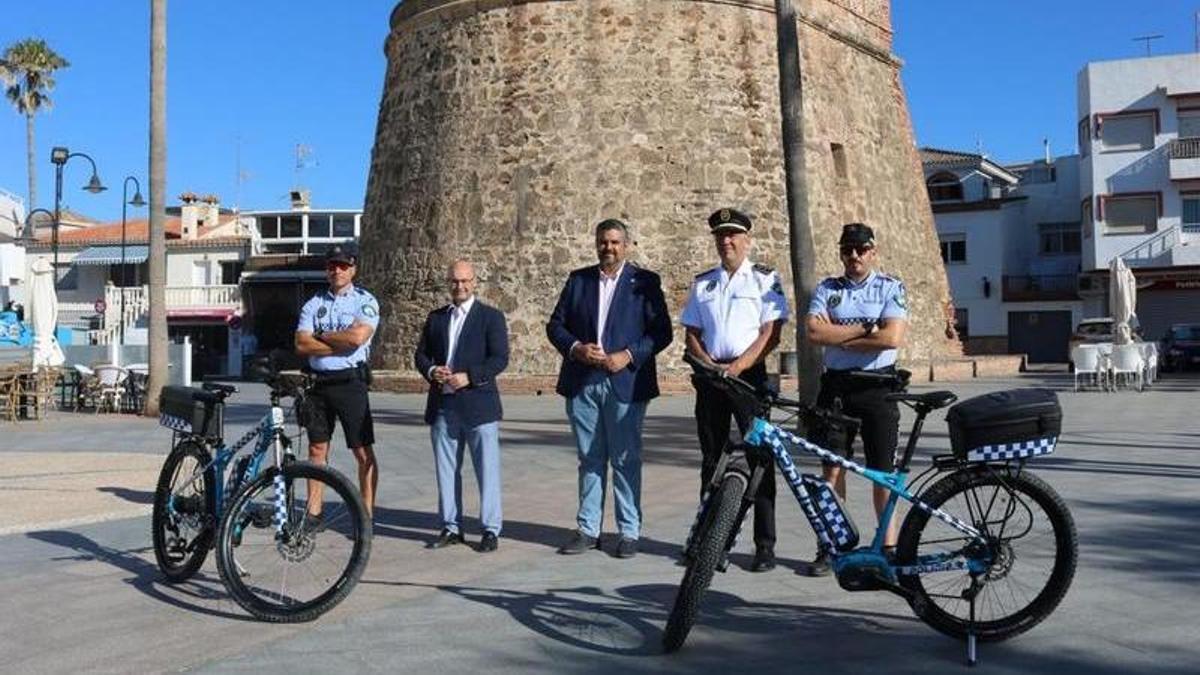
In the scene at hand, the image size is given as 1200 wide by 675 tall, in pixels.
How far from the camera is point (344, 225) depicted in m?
51.6

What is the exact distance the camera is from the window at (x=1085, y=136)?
3916cm

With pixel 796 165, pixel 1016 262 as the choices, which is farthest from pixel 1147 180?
pixel 796 165

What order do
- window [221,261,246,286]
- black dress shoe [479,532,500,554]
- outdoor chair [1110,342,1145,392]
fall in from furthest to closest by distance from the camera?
Answer: window [221,261,246,286] → outdoor chair [1110,342,1145,392] → black dress shoe [479,532,500,554]

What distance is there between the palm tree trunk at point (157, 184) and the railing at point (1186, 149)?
34056 mm

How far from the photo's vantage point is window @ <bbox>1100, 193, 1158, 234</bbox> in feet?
125

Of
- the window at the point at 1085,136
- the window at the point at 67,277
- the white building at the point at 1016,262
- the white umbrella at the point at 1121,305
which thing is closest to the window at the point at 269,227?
the window at the point at 67,277

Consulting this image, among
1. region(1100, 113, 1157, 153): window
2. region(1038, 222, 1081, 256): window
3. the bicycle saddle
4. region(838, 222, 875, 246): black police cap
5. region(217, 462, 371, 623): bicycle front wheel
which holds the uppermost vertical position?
region(1100, 113, 1157, 153): window

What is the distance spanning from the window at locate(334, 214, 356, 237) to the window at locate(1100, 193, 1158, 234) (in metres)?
32.1

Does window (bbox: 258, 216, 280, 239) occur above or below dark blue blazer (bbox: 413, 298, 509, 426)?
above

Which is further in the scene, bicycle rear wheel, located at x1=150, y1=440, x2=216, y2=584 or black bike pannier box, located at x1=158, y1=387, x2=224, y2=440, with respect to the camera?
black bike pannier box, located at x1=158, y1=387, x2=224, y2=440

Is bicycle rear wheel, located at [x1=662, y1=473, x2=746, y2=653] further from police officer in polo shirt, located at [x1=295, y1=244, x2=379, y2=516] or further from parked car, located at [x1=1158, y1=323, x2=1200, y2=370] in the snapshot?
parked car, located at [x1=1158, y1=323, x2=1200, y2=370]

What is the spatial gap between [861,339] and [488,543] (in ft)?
7.85

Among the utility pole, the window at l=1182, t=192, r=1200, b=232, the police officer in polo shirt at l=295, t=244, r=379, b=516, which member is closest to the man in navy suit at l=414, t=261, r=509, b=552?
the police officer in polo shirt at l=295, t=244, r=379, b=516

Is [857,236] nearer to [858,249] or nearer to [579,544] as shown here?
[858,249]
